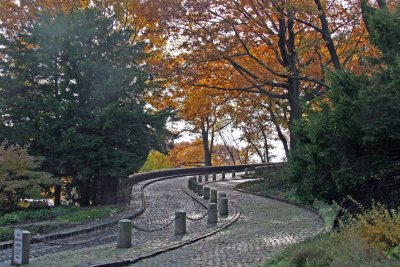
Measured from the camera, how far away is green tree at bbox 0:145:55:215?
18859 millimetres

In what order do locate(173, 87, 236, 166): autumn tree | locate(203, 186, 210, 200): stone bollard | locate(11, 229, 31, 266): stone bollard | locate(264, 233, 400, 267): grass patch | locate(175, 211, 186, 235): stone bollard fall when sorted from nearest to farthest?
locate(264, 233, 400, 267): grass patch → locate(11, 229, 31, 266): stone bollard → locate(175, 211, 186, 235): stone bollard → locate(203, 186, 210, 200): stone bollard → locate(173, 87, 236, 166): autumn tree

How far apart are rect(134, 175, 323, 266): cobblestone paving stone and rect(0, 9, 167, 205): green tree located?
7.94 m

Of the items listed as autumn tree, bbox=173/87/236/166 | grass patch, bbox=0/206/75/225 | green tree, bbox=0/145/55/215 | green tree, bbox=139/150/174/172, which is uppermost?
autumn tree, bbox=173/87/236/166

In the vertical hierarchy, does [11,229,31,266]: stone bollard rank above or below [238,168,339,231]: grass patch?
below

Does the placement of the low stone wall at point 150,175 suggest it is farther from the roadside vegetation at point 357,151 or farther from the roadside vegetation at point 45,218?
the roadside vegetation at point 357,151

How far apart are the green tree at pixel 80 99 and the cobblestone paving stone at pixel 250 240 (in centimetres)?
794

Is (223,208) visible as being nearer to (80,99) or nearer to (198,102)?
(80,99)

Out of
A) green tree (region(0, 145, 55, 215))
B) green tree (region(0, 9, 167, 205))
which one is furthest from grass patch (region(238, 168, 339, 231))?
green tree (region(0, 145, 55, 215))

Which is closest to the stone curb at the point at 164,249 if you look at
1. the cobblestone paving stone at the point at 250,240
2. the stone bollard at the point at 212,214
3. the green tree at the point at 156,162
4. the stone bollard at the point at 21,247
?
the cobblestone paving stone at the point at 250,240

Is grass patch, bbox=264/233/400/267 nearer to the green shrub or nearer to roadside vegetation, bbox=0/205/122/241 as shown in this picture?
the green shrub

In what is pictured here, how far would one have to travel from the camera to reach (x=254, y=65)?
82.2 feet

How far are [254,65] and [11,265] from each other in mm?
18099

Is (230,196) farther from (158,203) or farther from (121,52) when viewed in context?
(121,52)

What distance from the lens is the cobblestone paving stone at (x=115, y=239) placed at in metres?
10.2
